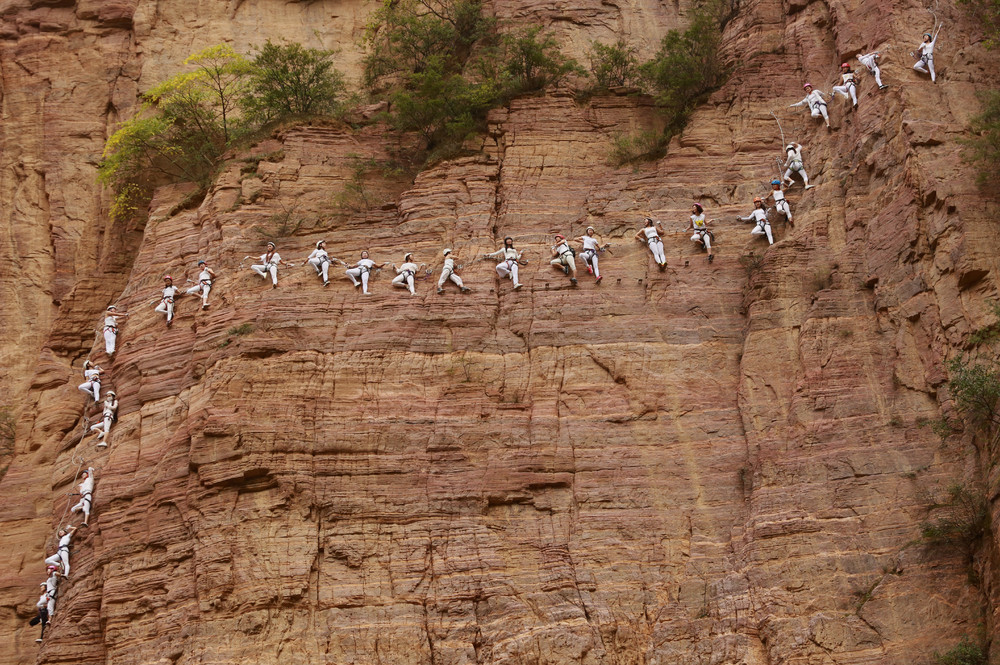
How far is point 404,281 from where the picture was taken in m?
24.4

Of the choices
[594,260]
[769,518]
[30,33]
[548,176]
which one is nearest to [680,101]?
[548,176]

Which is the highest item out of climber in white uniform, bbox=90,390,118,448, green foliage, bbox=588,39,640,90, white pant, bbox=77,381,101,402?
green foliage, bbox=588,39,640,90

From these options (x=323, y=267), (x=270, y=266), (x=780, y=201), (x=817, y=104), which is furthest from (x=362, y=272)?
(x=817, y=104)

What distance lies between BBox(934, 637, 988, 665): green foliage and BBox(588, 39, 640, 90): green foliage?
1533 centimetres

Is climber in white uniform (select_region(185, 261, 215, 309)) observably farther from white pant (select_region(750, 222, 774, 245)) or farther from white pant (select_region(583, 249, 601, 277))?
white pant (select_region(750, 222, 774, 245))

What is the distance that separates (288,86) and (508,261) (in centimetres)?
837

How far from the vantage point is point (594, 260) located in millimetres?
24203

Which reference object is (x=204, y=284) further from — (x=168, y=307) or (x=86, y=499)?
(x=86, y=499)

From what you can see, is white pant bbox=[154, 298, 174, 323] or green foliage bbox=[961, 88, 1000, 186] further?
white pant bbox=[154, 298, 174, 323]

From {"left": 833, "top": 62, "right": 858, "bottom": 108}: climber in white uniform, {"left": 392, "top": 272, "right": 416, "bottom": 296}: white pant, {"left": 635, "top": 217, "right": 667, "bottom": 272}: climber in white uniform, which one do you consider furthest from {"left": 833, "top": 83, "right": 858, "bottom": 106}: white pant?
{"left": 392, "top": 272, "right": 416, "bottom": 296}: white pant

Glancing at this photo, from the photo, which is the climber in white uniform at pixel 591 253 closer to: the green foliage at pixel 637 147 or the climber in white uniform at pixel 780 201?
the green foliage at pixel 637 147

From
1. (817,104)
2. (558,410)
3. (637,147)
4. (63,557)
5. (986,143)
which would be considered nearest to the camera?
(986,143)

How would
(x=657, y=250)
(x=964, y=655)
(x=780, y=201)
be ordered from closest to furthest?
(x=964, y=655)
(x=780, y=201)
(x=657, y=250)

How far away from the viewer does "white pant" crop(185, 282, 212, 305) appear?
81.8 ft
